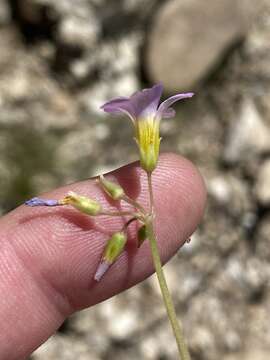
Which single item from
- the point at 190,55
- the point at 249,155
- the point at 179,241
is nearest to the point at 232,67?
the point at 190,55

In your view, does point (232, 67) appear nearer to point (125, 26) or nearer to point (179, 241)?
point (125, 26)

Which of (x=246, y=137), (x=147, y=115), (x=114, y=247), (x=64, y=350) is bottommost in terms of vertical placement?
(x=64, y=350)

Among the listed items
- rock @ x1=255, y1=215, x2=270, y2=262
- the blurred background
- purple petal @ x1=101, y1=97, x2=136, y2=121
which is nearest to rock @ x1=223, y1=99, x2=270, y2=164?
the blurred background

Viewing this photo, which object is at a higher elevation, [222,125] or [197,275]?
[222,125]

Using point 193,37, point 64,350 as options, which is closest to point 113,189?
point 64,350

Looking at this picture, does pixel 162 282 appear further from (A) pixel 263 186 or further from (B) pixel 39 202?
(A) pixel 263 186

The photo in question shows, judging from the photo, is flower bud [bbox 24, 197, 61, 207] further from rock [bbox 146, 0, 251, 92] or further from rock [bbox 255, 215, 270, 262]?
rock [bbox 146, 0, 251, 92]
